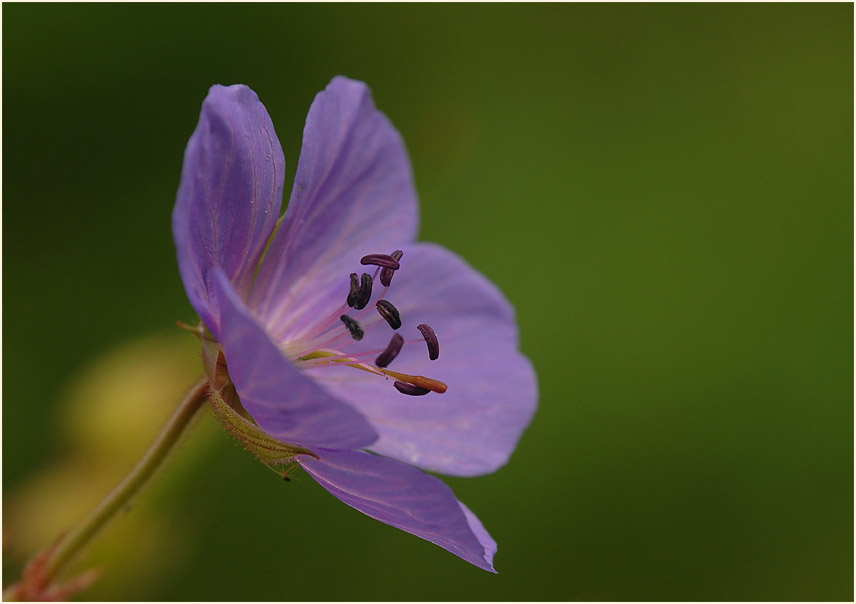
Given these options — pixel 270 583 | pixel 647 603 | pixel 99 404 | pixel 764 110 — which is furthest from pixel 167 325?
pixel 764 110

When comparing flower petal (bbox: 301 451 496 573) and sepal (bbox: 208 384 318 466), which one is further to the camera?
sepal (bbox: 208 384 318 466)

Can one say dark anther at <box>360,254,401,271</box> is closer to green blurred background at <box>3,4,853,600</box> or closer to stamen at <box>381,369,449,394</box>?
stamen at <box>381,369,449,394</box>

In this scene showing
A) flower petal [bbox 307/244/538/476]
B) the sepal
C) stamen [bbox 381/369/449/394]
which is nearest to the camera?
the sepal

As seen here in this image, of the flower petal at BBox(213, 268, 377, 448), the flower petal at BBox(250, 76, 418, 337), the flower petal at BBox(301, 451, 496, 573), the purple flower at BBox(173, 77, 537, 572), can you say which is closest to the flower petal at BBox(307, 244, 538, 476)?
the purple flower at BBox(173, 77, 537, 572)

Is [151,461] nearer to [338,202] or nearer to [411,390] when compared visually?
[411,390]

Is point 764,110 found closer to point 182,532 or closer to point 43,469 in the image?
point 182,532

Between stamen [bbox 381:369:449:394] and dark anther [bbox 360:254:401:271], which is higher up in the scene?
dark anther [bbox 360:254:401:271]

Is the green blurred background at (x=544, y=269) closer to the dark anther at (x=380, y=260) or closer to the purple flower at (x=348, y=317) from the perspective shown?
the purple flower at (x=348, y=317)

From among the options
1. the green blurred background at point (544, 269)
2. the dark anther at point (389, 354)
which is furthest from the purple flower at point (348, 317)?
the green blurred background at point (544, 269)

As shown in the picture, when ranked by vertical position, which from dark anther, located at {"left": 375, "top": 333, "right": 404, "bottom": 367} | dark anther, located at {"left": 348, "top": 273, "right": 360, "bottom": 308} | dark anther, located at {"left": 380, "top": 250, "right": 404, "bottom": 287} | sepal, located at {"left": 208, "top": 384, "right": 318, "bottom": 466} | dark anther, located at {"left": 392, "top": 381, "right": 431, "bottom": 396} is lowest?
sepal, located at {"left": 208, "top": 384, "right": 318, "bottom": 466}
